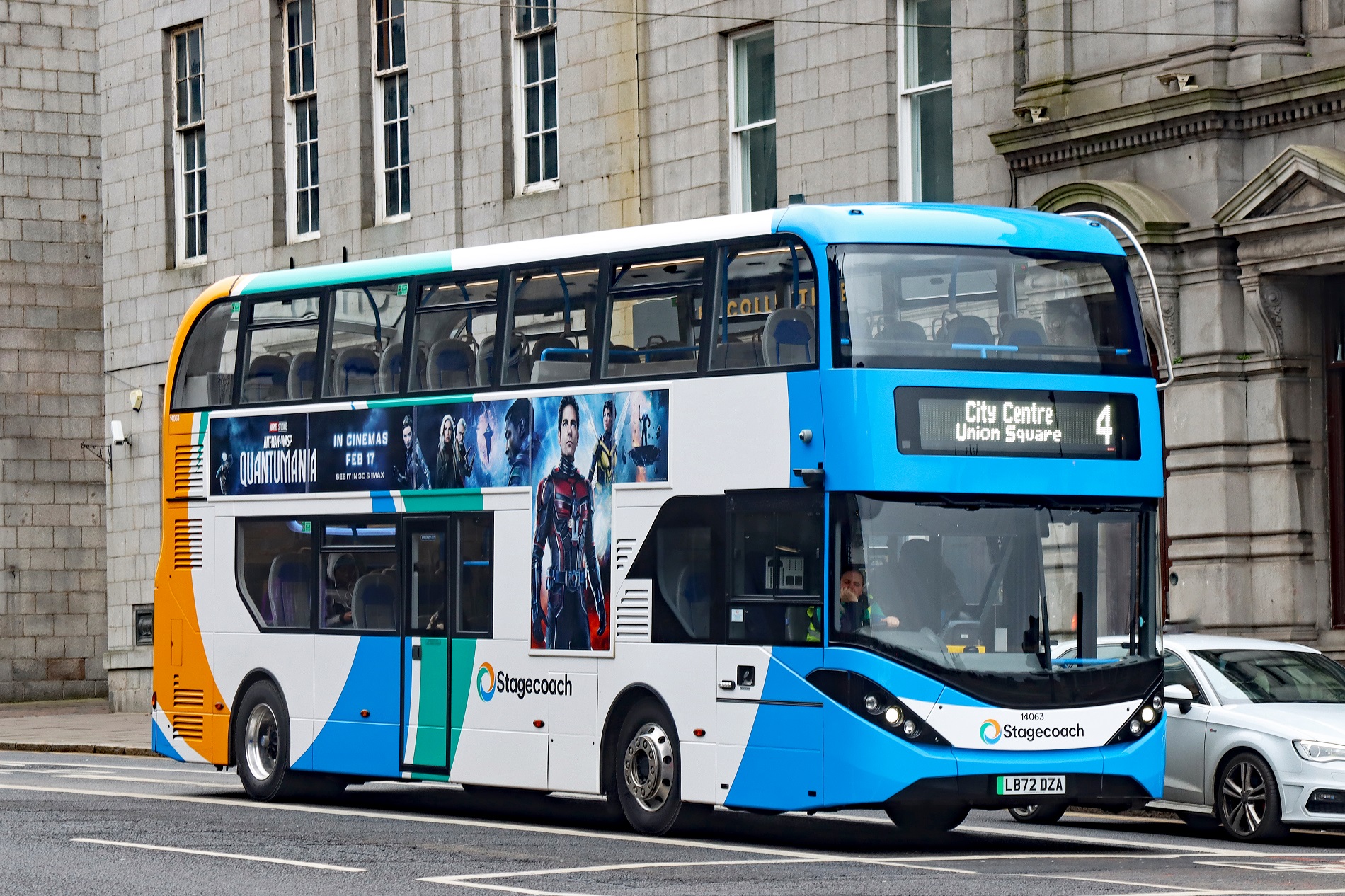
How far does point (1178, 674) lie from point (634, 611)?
4112mm

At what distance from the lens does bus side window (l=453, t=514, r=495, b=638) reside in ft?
55.3

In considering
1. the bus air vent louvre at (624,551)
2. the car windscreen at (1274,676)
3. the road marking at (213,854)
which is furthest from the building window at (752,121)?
the road marking at (213,854)

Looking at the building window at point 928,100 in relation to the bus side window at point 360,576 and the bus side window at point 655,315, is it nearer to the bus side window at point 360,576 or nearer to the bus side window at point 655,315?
the bus side window at point 360,576

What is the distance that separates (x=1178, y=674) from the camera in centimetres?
1681

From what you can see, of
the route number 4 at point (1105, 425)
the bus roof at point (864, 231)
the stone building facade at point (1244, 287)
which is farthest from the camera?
the stone building facade at point (1244, 287)

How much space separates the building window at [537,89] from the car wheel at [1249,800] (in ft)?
54.7

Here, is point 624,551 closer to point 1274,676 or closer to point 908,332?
point 908,332

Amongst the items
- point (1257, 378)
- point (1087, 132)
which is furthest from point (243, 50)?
point (1257, 378)

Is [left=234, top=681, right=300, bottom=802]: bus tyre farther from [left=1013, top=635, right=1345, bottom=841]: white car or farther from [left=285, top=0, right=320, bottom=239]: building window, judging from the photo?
[left=285, top=0, right=320, bottom=239]: building window

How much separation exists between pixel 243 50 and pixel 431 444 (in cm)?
1959

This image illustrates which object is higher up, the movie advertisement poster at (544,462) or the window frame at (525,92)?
the window frame at (525,92)

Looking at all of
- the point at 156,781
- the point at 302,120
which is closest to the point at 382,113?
the point at 302,120

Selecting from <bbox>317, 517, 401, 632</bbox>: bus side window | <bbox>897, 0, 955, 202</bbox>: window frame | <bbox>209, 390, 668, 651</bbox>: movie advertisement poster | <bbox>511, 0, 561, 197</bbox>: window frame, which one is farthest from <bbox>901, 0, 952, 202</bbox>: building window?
<bbox>317, 517, 401, 632</bbox>: bus side window

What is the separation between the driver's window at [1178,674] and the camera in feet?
54.3
